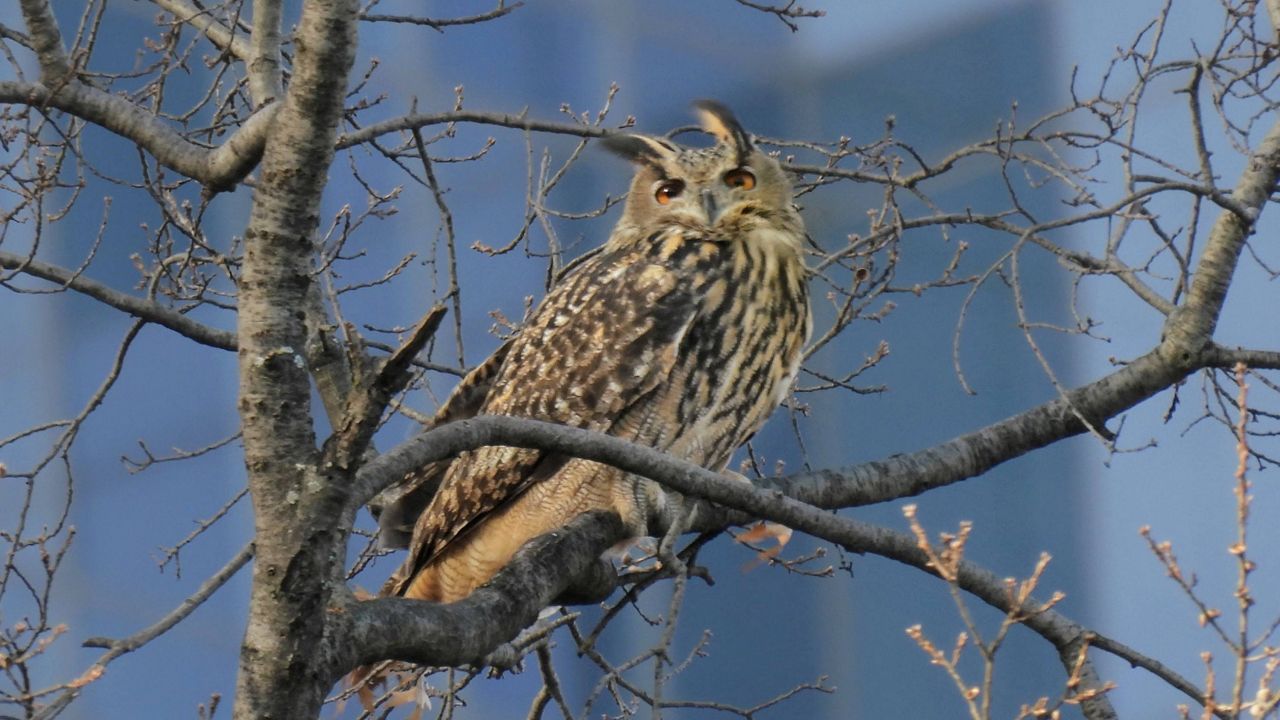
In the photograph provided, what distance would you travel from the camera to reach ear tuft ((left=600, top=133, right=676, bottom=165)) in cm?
379

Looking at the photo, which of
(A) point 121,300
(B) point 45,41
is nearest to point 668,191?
(A) point 121,300

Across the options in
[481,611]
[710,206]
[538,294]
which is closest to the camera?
[481,611]

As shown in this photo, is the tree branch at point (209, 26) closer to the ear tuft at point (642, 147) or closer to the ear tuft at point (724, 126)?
the ear tuft at point (642, 147)

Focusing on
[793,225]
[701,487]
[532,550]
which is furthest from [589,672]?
[701,487]

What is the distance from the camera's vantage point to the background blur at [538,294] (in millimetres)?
8641

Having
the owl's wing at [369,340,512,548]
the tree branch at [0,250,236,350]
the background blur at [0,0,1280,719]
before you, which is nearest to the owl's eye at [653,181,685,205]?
the owl's wing at [369,340,512,548]

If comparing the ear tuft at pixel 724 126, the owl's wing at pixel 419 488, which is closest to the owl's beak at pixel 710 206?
the ear tuft at pixel 724 126

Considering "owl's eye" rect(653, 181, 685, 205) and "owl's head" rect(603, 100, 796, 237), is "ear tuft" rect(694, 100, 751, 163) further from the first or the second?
"owl's eye" rect(653, 181, 685, 205)

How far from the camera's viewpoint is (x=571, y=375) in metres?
3.46

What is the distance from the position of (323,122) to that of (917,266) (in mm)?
6977

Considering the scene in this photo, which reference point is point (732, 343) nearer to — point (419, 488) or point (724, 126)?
point (724, 126)

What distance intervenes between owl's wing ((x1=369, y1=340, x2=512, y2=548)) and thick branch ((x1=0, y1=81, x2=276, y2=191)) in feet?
3.18

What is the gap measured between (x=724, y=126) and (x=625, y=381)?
737 mm

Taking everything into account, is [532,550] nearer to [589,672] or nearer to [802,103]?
[589,672]
